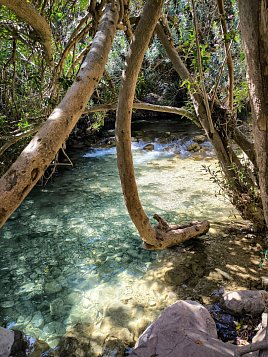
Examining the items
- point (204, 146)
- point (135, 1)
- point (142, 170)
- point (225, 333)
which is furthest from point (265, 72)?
point (204, 146)

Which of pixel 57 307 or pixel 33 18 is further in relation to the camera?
pixel 57 307

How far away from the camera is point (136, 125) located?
555 inches

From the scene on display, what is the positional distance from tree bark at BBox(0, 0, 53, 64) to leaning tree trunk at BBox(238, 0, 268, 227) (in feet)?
6.83

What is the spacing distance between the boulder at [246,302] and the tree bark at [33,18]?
3.25 meters

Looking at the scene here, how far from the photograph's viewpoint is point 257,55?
1.20 meters

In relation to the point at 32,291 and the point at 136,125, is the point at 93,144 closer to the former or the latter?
the point at 136,125

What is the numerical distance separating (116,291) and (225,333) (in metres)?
1.32

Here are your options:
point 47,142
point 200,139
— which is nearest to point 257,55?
point 47,142

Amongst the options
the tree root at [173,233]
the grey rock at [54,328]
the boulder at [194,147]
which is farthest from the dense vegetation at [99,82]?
the boulder at [194,147]

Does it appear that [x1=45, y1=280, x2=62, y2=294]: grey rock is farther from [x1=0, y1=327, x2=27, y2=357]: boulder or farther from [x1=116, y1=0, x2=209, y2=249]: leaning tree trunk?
[x1=116, y1=0, x2=209, y2=249]: leaning tree trunk

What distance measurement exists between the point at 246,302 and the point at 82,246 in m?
2.65

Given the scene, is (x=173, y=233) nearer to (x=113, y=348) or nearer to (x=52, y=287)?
(x=113, y=348)

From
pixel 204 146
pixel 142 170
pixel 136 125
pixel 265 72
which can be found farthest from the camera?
pixel 136 125

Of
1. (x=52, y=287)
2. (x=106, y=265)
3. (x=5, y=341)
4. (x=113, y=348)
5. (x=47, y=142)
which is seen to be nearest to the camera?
(x=47, y=142)
